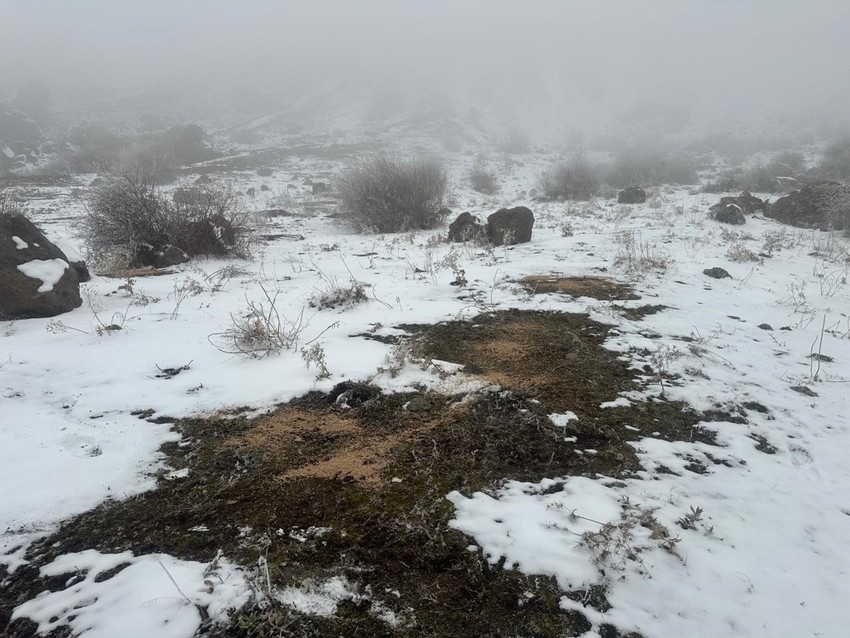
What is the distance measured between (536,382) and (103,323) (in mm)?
3845

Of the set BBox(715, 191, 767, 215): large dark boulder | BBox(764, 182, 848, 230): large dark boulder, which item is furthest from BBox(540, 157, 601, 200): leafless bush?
BBox(764, 182, 848, 230): large dark boulder

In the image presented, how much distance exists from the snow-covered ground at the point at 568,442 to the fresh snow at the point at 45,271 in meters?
0.34

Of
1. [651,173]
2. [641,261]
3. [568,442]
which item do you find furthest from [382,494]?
[651,173]

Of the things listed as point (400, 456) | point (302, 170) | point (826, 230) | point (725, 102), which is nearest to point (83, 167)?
point (302, 170)

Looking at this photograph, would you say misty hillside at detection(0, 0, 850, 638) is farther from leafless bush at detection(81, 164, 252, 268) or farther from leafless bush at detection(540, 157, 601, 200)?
leafless bush at detection(540, 157, 601, 200)

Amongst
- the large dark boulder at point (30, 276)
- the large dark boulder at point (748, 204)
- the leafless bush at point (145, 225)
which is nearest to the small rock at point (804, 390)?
the large dark boulder at point (30, 276)

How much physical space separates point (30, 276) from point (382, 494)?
4473mm

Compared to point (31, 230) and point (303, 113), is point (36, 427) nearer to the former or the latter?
point (31, 230)

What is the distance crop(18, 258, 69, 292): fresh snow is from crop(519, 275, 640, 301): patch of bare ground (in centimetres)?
493

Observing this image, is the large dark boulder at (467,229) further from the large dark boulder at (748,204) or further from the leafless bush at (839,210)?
the leafless bush at (839,210)

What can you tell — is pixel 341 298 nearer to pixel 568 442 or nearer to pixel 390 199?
pixel 568 442

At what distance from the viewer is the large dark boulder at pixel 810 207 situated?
9211 millimetres

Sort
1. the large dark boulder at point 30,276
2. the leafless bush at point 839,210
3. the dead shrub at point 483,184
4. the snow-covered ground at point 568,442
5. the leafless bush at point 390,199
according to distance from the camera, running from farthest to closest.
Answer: the dead shrub at point 483,184 → the leafless bush at point 390,199 → the leafless bush at point 839,210 → the large dark boulder at point 30,276 → the snow-covered ground at point 568,442

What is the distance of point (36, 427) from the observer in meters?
2.44
